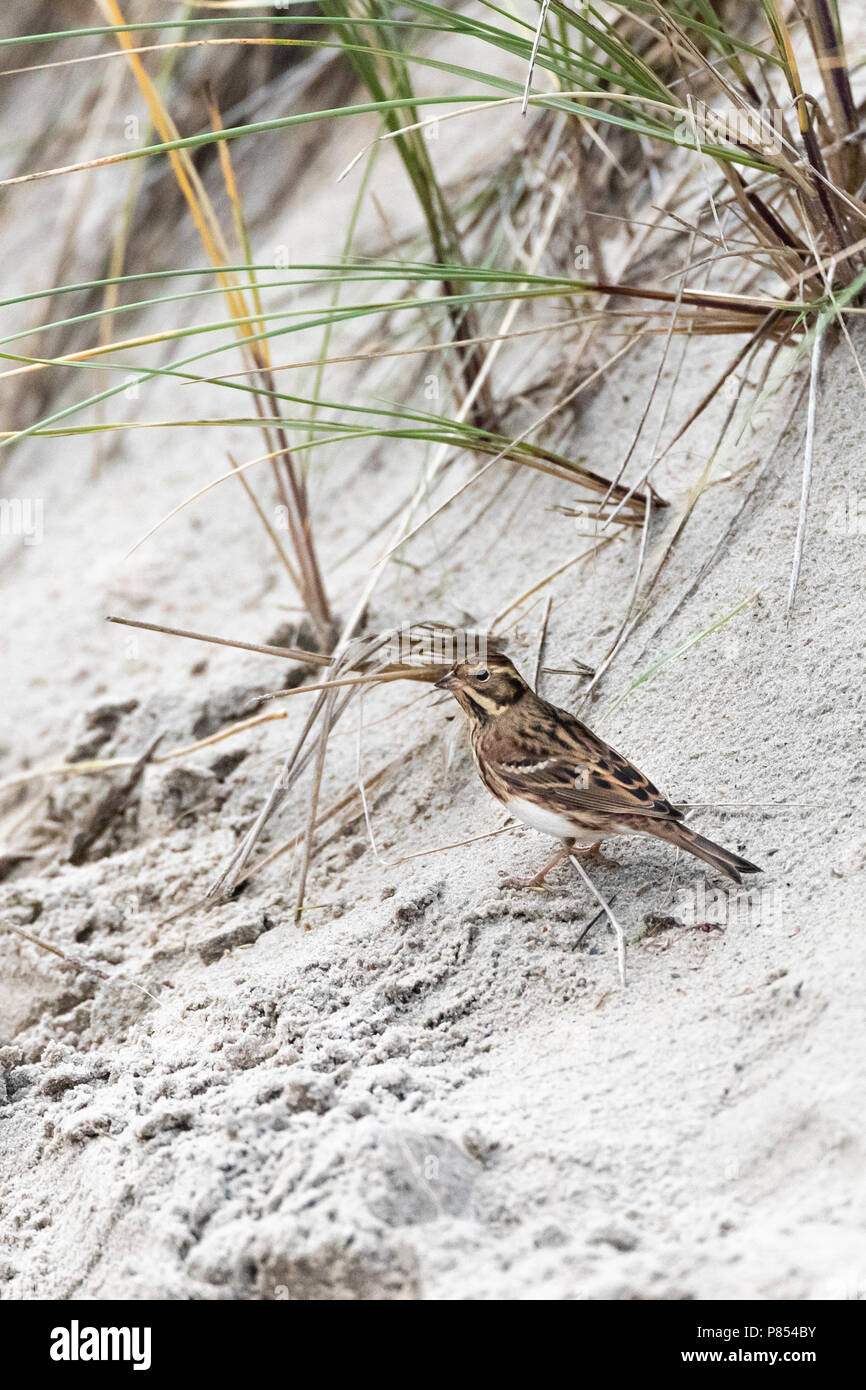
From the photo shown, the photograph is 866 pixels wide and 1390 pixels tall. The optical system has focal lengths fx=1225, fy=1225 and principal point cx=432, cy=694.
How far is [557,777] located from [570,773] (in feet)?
0.09

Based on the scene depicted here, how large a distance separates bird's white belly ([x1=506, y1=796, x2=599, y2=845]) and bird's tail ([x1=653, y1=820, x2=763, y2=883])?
0.17 meters

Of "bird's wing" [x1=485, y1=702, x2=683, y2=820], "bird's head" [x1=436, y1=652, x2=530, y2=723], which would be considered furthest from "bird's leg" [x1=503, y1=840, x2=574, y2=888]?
"bird's head" [x1=436, y1=652, x2=530, y2=723]

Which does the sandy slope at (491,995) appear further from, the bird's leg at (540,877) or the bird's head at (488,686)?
the bird's head at (488,686)

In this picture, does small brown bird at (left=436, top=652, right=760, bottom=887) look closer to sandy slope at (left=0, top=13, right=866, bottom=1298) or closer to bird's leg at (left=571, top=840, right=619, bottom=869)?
bird's leg at (left=571, top=840, right=619, bottom=869)

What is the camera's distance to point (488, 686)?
2.79 meters

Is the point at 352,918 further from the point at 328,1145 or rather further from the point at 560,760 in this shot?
the point at 328,1145

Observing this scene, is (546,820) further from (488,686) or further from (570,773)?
(488,686)

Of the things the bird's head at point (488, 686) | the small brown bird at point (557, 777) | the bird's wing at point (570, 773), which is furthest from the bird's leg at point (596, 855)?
the bird's head at point (488, 686)

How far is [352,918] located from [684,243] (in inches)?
97.7

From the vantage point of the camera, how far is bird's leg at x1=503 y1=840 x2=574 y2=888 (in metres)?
2.56

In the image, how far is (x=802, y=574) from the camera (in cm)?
279

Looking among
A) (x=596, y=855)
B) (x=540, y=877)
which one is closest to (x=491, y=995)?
(x=540, y=877)

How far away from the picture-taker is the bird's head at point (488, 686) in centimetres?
277
